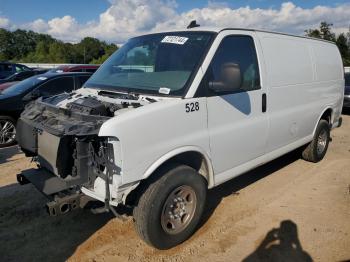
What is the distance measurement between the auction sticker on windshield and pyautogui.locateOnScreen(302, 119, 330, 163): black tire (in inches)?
133

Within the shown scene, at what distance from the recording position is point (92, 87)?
14.5 ft

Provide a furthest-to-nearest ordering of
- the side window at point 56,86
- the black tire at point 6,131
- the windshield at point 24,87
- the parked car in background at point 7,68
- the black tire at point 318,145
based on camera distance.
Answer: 1. the parked car in background at point 7,68
2. the side window at point 56,86
3. the windshield at point 24,87
4. the black tire at point 6,131
5. the black tire at point 318,145

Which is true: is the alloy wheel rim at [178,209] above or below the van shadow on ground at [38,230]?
above

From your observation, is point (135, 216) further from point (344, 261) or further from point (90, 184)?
point (344, 261)

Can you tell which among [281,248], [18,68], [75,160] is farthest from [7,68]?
[281,248]

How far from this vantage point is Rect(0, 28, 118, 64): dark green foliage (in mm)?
65125

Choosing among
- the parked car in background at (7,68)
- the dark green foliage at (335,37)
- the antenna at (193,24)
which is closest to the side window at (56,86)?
the antenna at (193,24)

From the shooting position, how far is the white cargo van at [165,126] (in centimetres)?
323

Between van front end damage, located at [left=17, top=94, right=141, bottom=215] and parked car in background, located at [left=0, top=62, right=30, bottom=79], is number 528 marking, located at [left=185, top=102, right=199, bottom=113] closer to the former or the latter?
van front end damage, located at [left=17, top=94, right=141, bottom=215]

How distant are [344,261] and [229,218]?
137 centimetres

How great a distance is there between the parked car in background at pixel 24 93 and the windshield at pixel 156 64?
3.95 meters

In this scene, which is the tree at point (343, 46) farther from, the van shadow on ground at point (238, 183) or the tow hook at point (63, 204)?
the tow hook at point (63, 204)

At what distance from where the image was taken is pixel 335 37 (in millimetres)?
40000

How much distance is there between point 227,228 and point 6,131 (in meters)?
5.90
